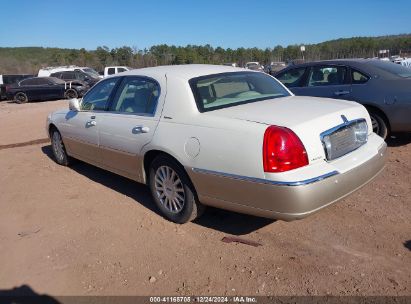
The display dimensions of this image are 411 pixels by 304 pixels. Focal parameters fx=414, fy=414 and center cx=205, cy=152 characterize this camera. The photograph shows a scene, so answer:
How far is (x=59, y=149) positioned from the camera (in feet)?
22.5

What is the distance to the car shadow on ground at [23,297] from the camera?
124 inches

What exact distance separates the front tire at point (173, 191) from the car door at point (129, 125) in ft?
0.91

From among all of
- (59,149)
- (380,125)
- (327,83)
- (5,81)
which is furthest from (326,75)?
(5,81)

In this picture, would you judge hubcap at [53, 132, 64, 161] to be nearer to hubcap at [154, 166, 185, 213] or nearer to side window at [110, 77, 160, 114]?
side window at [110, 77, 160, 114]

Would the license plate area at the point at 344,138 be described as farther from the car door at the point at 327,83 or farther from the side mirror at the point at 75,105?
the side mirror at the point at 75,105

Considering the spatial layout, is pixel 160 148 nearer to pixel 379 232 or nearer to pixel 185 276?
pixel 185 276

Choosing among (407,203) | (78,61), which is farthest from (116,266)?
(78,61)

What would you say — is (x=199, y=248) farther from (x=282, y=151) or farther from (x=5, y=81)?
(x=5, y=81)

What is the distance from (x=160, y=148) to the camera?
4.14 meters

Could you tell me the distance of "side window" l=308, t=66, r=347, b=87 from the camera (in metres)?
7.07

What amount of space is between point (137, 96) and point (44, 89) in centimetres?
2022

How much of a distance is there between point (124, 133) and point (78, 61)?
76508 millimetres

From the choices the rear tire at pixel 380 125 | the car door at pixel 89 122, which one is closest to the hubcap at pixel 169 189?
the car door at pixel 89 122

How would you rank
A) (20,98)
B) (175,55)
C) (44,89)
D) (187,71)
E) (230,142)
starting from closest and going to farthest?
(230,142)
(187,71)
(44,89)
(20,98)
(175,55)
